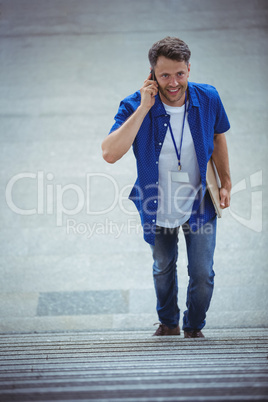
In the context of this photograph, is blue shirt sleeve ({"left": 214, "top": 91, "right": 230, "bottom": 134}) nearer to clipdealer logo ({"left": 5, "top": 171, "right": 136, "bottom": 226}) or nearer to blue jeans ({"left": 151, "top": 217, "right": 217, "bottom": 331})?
blue jeans ({"left": 151, "top": 217, "right": 217, "bottom": 331})

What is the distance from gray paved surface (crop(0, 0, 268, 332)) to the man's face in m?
1.84

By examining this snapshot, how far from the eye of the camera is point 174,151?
8.45ft

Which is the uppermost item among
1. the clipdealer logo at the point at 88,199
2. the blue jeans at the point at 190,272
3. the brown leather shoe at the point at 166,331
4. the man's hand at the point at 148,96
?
the man's hand at the point at 148,96

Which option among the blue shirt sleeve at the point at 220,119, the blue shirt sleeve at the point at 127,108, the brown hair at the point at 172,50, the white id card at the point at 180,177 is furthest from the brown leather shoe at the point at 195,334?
the brown hair at the point at 172,50

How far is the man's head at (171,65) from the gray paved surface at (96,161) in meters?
1.85

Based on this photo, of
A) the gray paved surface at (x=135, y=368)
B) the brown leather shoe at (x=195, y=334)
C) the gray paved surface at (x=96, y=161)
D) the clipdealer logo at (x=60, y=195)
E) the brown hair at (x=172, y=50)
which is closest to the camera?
the gray paved surface at (x=135, y=368)

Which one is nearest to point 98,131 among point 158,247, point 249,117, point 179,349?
point 249,117

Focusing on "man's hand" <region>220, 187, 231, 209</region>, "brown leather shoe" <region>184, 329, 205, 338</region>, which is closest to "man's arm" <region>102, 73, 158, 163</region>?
"man's hand" <region>220, 187, 231, 209</region>

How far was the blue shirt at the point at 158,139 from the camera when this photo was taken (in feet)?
8.33

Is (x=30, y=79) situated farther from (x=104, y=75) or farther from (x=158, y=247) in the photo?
(x=158, y=247)

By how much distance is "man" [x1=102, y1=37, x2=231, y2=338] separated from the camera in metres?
2.42

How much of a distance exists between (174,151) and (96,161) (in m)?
3.17

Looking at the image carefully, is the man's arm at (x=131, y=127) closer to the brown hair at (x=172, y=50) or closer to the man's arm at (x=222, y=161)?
the brown hair at (x=172, y=50)

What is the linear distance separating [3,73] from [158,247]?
5365 millimetres
